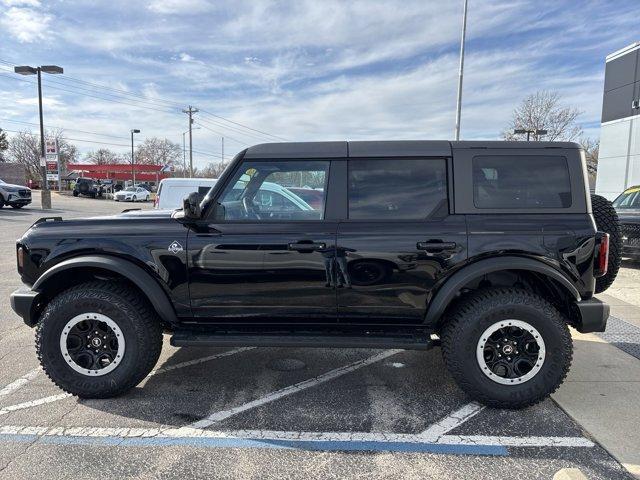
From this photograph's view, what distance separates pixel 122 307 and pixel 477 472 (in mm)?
2610

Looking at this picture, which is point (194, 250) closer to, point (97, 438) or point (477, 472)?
point (97, 438)

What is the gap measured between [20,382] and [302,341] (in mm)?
2412

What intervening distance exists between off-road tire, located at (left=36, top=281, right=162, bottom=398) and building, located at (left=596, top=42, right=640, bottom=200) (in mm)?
18147

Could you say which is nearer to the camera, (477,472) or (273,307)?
(477,472)

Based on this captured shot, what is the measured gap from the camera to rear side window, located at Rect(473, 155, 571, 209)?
3189 mm

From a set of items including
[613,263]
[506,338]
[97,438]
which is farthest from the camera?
[613,263]

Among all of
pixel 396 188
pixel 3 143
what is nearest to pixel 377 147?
pixel 396 188

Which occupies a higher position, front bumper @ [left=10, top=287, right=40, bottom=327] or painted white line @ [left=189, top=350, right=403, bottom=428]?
front bumper @ [left=10, top=287, right=40, bottom=327]

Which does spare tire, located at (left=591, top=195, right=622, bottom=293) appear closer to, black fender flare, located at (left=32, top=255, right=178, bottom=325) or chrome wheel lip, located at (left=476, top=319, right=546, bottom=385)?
chrome wheel lip, located at (left=476, top=319, right=546, bottom=385)

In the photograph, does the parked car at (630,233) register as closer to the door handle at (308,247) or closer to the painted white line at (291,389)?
the painted white line at (291,389)

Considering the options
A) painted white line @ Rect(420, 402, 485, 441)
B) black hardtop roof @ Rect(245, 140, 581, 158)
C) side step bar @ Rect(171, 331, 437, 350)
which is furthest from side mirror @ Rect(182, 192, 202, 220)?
painted white line @ Rect(420, 402, 485, 441)

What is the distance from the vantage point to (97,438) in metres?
2.87

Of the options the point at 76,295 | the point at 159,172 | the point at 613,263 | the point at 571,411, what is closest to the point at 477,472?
the point at 571,411

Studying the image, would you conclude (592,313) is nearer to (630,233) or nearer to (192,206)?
(192,206)
